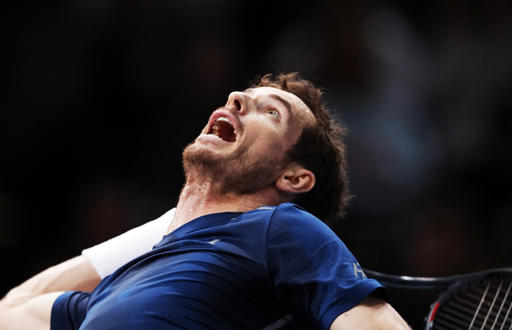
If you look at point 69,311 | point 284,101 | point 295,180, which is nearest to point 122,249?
point 69,311

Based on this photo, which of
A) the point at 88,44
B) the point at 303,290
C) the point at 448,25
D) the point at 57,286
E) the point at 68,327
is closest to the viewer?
the point at 303,290

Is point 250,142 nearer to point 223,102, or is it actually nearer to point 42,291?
point 42,291

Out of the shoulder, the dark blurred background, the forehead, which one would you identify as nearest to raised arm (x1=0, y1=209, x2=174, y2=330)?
the forehead

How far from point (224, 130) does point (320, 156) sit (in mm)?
371

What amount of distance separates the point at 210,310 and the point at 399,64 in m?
2.78

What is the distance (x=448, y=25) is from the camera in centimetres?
454

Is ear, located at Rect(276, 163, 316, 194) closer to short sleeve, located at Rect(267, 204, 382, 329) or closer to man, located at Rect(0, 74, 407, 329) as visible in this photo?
man, located at Rect(0, 74, 407, 329)

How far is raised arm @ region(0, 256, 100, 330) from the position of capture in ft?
7.86

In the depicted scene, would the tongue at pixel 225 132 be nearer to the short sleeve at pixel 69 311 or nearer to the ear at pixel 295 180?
the ear at pixel 295 180

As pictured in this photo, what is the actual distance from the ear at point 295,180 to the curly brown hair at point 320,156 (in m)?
0.04

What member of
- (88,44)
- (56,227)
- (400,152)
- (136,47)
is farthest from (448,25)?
(56,227)

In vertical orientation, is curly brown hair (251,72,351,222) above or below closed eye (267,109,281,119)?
below

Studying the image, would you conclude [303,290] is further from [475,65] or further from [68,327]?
[475,65]

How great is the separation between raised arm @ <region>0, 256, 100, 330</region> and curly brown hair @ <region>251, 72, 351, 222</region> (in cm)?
81
